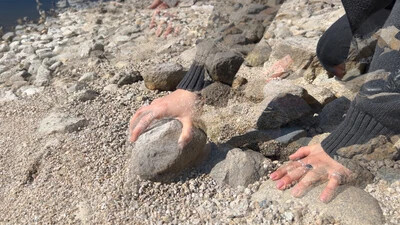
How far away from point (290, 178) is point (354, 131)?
32 centimetres

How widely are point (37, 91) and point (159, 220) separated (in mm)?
1968

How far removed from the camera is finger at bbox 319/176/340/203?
1.63m

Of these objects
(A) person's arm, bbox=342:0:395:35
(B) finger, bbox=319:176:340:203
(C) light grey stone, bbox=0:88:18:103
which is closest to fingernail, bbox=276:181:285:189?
(B) finger, bbox=319:176:340:203

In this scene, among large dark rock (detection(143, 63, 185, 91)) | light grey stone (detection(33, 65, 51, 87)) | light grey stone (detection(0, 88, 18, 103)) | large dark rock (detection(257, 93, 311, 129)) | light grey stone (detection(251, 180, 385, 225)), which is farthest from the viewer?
light grey stone (detection(33, 65, 51, 87))

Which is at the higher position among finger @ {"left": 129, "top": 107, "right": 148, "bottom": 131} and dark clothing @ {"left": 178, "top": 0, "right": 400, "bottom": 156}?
dark clothing @ {"left": 178, "top": 0, "right": 400, "bottom": 156}

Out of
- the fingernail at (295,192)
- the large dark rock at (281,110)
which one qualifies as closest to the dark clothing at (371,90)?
the fingernail at (295,192)

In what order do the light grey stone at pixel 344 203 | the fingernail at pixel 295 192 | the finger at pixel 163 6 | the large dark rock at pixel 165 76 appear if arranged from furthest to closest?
the finger at pixel 163 6, the large dark rock at pixel 165 76, the fingernail at pixel 295 192, the light grey stone at pixel 344 203

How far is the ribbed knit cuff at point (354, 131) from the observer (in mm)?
1620

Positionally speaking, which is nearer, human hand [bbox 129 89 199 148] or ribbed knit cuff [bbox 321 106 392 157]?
ribbed knit cuff [bbox 321 106 392 157]

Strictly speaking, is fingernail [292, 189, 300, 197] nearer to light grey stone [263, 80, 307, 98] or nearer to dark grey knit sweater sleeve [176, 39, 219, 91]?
dark grey knit sweater sleeve [176, 39, 219, 91]

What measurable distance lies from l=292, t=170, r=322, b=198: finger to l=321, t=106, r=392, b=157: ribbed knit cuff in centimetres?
12

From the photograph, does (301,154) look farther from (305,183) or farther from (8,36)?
(8,36)

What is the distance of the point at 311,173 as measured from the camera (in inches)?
68.6

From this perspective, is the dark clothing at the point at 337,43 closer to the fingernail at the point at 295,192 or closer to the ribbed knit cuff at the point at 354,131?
the ribbed knit cuff at the point at 354,131
